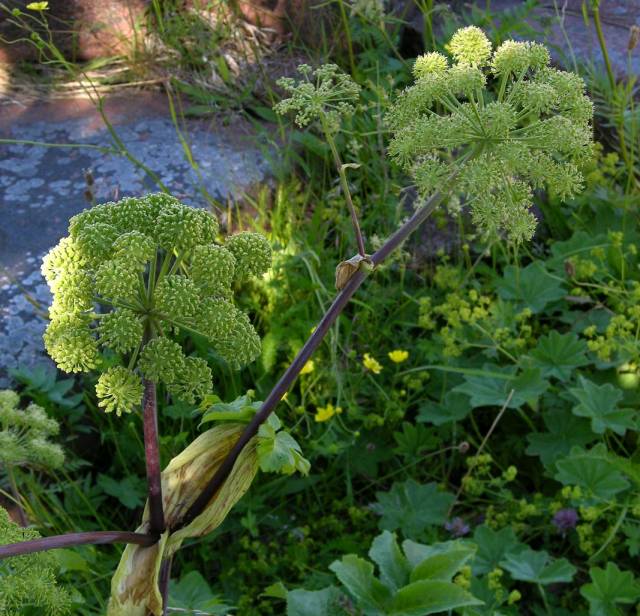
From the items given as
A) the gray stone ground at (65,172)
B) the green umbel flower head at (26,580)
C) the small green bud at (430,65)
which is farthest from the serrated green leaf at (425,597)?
the gray stone ground at (65,172)

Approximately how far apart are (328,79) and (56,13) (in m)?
3.63

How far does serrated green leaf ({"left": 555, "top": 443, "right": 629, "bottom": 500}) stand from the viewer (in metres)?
2.54

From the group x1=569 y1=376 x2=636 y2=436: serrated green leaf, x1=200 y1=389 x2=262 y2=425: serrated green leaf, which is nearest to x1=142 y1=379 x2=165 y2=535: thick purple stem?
x1=200 y1=389 x2=262 y2=425: serrated green leaf

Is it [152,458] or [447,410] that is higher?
[152,458]

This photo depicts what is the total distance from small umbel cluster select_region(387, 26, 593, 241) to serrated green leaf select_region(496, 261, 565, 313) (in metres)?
1.58

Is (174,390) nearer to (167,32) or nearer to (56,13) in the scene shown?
(167,32)

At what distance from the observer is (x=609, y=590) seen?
236 centimetres

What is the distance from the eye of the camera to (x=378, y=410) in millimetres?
3164

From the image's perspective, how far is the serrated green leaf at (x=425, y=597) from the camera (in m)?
1.85

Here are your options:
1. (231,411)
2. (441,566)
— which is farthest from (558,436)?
(231,411)

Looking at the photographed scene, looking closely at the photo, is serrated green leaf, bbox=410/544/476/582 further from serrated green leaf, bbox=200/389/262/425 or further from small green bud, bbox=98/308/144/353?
small green bud, bbox=98/308/144/353

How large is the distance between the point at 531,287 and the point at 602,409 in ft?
2.20

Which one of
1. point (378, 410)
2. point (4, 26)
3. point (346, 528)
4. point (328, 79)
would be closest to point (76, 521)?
point (346, 528)

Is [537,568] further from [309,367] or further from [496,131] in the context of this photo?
[496,131]
